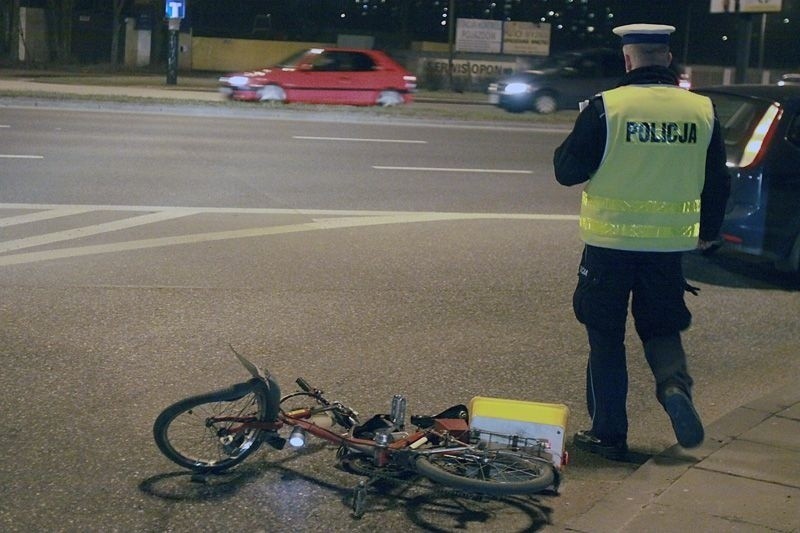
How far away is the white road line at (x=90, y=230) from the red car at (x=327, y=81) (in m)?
15.3

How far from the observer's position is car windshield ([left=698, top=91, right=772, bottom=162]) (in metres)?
9.07

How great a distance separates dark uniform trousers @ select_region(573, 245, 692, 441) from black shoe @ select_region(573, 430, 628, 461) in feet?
0.16

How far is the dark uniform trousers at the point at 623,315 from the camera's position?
16.3 feet

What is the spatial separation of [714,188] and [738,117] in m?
4.62

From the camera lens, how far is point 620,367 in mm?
5137

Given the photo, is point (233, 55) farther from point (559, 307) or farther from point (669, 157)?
point (669, 157)

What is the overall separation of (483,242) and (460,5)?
51.3 meters

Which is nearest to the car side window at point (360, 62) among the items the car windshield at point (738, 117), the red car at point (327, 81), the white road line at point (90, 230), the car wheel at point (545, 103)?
the red car at point (327, 81)

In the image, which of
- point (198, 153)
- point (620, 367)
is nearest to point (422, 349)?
point (620, 367)

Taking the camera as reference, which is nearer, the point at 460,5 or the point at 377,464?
the point at 377,464

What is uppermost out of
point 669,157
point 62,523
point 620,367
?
point 669,157

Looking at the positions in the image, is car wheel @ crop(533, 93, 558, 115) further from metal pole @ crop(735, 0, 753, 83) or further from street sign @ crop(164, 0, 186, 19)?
street sign @ crop(164, 0, 186, 19)

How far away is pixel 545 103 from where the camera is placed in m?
29.7

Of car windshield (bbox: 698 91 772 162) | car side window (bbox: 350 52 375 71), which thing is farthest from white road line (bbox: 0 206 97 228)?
car side window (bbox: 350 52 375 71)
